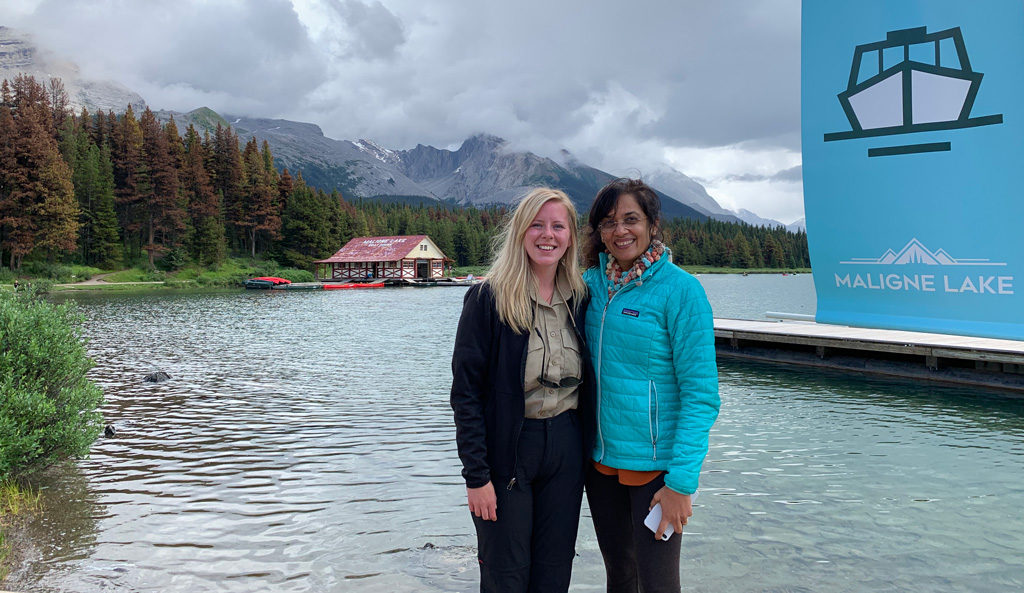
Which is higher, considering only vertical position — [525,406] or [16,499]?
[525,406]

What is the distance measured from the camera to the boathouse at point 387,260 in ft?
243

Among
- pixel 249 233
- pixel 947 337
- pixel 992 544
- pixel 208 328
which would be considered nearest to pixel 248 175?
pixel 249 233

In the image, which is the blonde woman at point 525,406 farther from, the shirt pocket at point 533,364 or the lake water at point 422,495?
the lake water at point 422,495

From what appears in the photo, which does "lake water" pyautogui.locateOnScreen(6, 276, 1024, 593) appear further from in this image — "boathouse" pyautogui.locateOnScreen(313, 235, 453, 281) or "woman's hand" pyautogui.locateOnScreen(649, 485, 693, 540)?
"boathouse" pyautogui.locateOnScreen(313, 235, 453, 281)

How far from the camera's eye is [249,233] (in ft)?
258

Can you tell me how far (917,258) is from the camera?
1153 centimetres

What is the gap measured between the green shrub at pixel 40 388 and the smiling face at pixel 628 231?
5.13m

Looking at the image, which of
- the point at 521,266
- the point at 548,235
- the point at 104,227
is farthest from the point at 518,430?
the point at 104,227

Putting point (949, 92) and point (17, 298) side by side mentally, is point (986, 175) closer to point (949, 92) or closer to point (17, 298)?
point (949, 92)

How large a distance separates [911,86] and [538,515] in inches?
446

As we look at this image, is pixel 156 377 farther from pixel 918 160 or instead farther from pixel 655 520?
pixel 918 160

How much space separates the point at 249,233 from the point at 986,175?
7854 centimetres

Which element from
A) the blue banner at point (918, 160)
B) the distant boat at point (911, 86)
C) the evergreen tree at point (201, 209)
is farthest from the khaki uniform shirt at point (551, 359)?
the evergreen tree at point (201, 209)

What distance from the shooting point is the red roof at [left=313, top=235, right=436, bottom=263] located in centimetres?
7400
